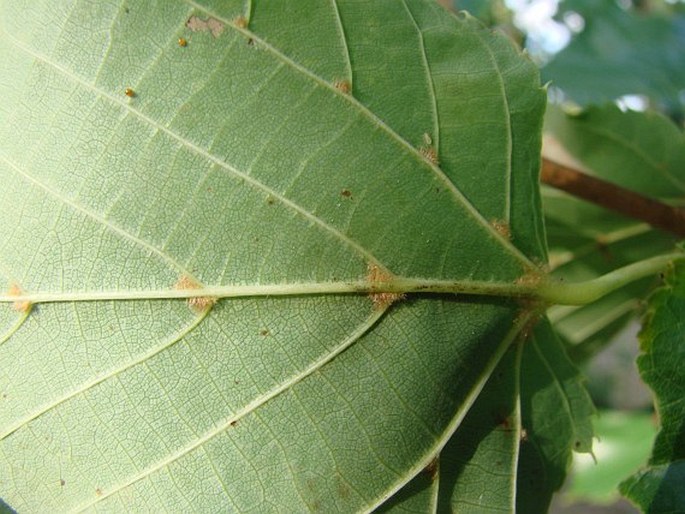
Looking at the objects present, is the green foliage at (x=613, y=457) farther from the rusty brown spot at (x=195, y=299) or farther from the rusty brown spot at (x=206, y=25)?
the rusty brown spot at (x=206, y=25)

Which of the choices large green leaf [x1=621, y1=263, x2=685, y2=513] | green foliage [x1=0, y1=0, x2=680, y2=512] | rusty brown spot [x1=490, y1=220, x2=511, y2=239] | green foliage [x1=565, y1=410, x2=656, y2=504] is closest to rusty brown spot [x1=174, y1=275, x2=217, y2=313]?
green foliage [x1=0, y1=0, x2=680, y2=512]

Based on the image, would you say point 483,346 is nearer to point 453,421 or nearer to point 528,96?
point 453,421

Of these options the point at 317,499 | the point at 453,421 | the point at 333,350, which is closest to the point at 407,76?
the point at 333,350

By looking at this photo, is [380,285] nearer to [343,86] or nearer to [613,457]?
[343,86]

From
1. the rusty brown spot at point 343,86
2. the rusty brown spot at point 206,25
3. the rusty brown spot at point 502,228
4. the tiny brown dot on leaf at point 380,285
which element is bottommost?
the tiny brown dot on leaf at point 380,285

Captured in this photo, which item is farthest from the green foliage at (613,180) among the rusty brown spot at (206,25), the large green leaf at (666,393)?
the rusty brown spot at (206,25)

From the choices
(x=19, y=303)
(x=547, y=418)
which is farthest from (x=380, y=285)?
(x=19, y=303)
